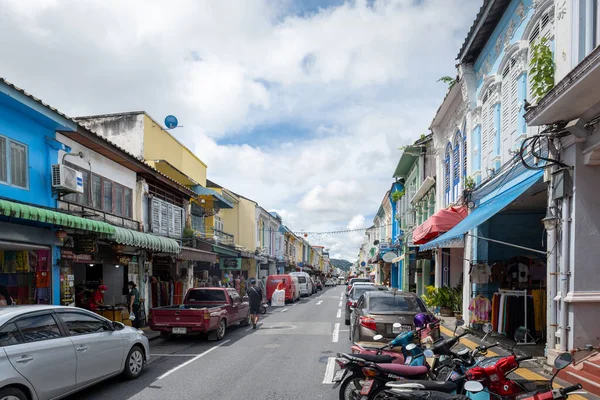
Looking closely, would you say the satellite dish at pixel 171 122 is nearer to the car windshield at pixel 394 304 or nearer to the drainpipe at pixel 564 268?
the car windshield at pixel 394 304

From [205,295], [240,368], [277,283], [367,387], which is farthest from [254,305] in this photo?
[277,283]

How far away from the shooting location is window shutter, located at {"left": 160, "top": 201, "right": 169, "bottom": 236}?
1729cm

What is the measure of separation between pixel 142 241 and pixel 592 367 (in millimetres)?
11251

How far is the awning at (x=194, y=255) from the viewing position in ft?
57.8

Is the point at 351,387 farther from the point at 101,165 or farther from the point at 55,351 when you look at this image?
the point at 101,165

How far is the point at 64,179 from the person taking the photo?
1087 centimetres

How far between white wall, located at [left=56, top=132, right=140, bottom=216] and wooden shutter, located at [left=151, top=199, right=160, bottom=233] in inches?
44.9

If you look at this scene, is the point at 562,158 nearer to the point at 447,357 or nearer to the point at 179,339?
the point at 447,357

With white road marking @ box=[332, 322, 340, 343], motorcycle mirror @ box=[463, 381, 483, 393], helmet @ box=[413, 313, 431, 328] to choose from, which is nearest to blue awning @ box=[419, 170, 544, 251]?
helmet @ box=[413, 313, 431, 328]

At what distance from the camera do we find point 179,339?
41.8ft

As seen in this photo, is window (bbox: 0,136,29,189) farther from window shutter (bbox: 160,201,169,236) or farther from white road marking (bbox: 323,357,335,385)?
white road marking (bbox: 323,357,335,385)

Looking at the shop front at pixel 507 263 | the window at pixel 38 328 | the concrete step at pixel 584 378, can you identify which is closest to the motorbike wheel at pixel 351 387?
the concrete step at pixel 584 378

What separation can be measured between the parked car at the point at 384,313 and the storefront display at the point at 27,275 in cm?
761

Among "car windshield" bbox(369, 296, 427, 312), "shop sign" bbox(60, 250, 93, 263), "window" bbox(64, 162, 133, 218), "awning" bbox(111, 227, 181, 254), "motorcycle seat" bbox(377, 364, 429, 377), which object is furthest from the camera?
"window" bbox(64, 162, 133, 218)
